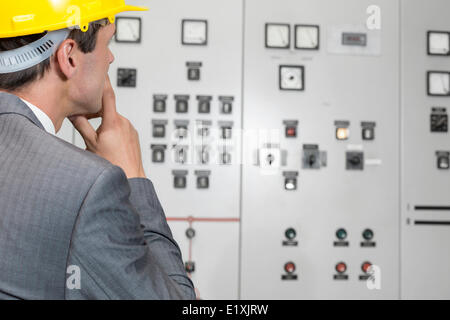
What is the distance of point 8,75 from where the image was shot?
0.92 meters

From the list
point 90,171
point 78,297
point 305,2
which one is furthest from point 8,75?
point 305,2

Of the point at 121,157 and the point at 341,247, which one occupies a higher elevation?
the point at 121,157

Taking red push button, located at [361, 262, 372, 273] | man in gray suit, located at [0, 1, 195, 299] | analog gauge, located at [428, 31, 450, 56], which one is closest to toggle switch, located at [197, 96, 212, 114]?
red push button, located at [361, 262, 372, 273]

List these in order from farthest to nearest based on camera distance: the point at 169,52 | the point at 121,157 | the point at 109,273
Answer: the point at 169,52 < the point at 121,157 < the point at 109,273

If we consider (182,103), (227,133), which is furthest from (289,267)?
(182,103)

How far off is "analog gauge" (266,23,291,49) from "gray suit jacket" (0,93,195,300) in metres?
1.95

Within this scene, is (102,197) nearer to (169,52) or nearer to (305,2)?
(169,52)

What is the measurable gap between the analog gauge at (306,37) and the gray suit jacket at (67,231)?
6.59 ft

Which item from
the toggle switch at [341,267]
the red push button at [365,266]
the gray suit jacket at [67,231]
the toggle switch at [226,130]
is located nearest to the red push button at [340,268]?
the toggle switch at [341,267]

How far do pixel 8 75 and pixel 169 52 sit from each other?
166 cm

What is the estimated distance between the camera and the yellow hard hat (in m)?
0.95

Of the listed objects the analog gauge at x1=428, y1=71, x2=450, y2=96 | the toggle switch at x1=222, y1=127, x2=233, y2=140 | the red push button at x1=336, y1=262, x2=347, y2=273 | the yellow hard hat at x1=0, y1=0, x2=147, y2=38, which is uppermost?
the analog gauge at x1=428, y1=71, x2=450, y2=96

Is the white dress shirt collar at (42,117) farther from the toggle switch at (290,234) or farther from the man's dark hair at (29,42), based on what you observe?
the toggle switch at (290,234)

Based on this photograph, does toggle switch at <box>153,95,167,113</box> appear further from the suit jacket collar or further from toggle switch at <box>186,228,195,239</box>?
the suit jacket collar
